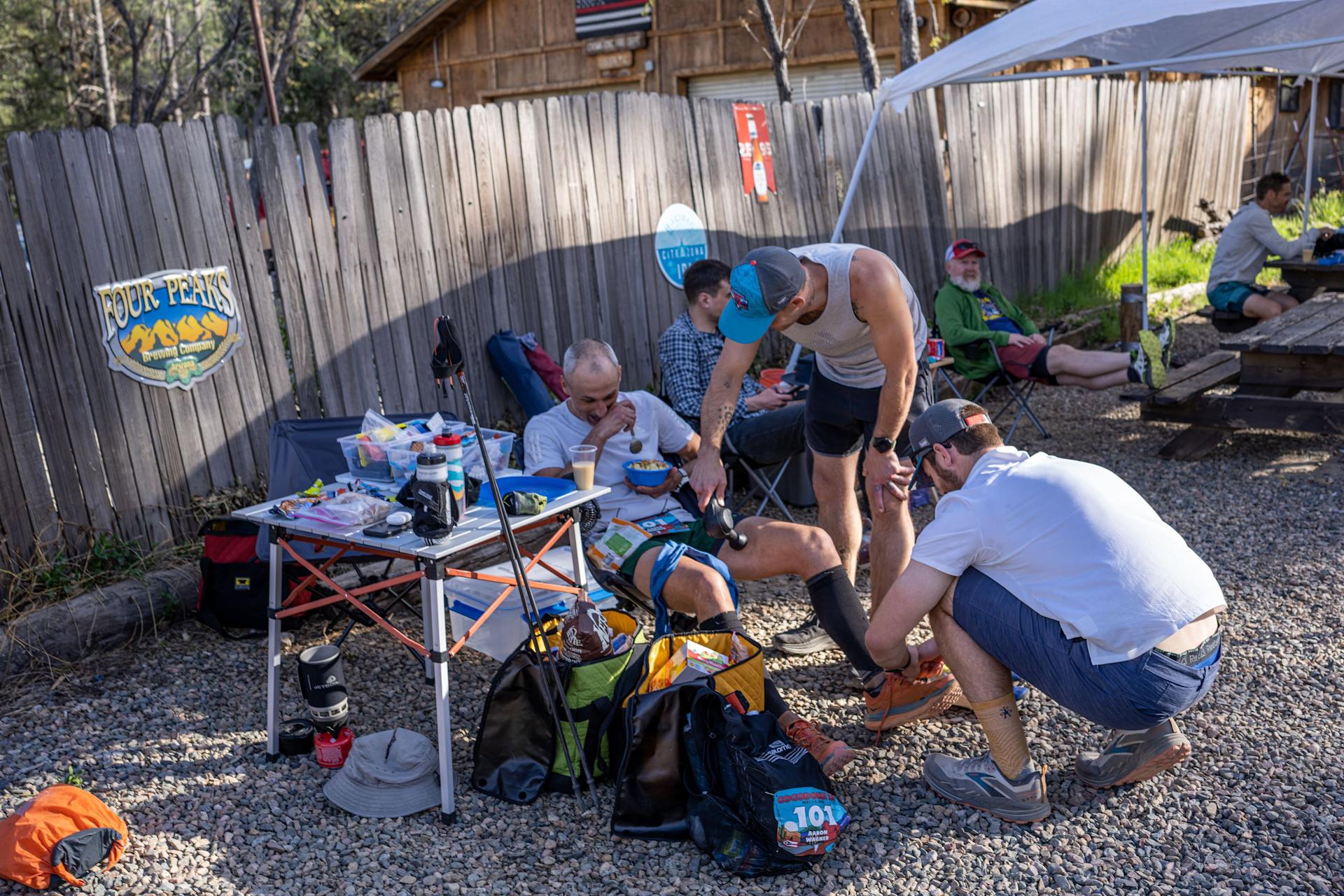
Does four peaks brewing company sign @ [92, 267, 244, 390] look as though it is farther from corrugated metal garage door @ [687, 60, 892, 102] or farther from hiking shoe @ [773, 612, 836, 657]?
corrugated metal garage door @ [687, 60, 892, 102]

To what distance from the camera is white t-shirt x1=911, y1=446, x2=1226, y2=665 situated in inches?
107

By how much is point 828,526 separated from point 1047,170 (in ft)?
25.0

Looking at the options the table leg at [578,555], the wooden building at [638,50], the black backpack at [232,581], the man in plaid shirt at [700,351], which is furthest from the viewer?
the wooden building at [638,50]

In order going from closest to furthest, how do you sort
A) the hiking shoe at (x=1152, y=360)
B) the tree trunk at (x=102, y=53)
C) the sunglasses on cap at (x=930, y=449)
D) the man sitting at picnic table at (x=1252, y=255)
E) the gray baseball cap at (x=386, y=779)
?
the sunglasses on cap at (x=930, y=449), the gray baseball cap at (x=386, y=779), the hiking shoe at (x=1152, y=360), the man sitting at picnic table at (x=1252, y=255), the tree trunk at (x=102, y=53)

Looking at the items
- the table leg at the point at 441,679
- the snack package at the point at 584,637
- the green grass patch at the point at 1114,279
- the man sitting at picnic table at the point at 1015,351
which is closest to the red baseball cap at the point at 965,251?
the man sitting at picnic table at the point at 1015,351

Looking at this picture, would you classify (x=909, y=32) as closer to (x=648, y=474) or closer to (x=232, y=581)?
(x=648, y=474)

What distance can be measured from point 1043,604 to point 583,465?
1535 millimetres

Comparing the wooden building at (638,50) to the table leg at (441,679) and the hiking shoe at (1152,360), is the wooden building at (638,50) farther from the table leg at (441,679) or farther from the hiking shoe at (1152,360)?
the table leg at (441,679)

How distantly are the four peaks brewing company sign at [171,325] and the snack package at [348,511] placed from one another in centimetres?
165

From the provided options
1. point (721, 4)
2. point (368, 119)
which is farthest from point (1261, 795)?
point (721, 4)

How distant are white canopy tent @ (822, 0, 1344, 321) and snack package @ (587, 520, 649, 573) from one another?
10.2 feet

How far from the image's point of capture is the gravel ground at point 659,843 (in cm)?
281

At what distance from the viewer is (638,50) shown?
51.9 ft

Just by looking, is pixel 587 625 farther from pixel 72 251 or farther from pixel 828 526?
pixel 72 251
